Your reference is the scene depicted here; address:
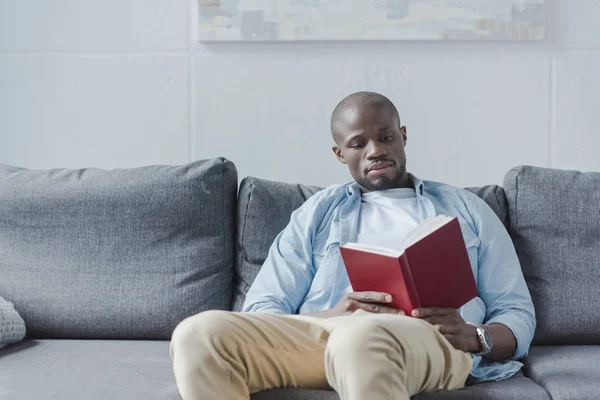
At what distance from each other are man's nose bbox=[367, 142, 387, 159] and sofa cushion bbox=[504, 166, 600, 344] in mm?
440

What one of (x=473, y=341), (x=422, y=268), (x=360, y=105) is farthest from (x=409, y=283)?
(x=360, y=105)

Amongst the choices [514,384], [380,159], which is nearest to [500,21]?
[380,159]

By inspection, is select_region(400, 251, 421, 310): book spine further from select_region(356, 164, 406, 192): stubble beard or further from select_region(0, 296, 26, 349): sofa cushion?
select_region(0, 296, 26, 349): sofa cushion

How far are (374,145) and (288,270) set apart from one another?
0.42 metres

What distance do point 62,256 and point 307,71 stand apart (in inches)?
41.4

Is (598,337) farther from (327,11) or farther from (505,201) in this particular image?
(327,11)

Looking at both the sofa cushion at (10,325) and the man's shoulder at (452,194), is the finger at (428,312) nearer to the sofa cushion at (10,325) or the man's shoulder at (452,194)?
the man's shoulder at (452,194)

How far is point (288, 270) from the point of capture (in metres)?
2.13

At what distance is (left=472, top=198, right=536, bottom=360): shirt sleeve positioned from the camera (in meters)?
1.97

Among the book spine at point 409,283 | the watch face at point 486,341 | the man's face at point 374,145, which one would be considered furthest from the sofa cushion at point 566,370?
the man's face at point 374,145

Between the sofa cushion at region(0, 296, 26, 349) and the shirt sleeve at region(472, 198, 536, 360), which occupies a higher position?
the shirt sleeve at region(472, 198, 536, 360)

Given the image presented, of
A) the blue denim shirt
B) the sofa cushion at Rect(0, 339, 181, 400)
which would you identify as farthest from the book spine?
the sofa cushion at Rect(0, 339, 181, 400)

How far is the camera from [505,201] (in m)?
2.37

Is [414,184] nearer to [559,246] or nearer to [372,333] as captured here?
[559,246]
